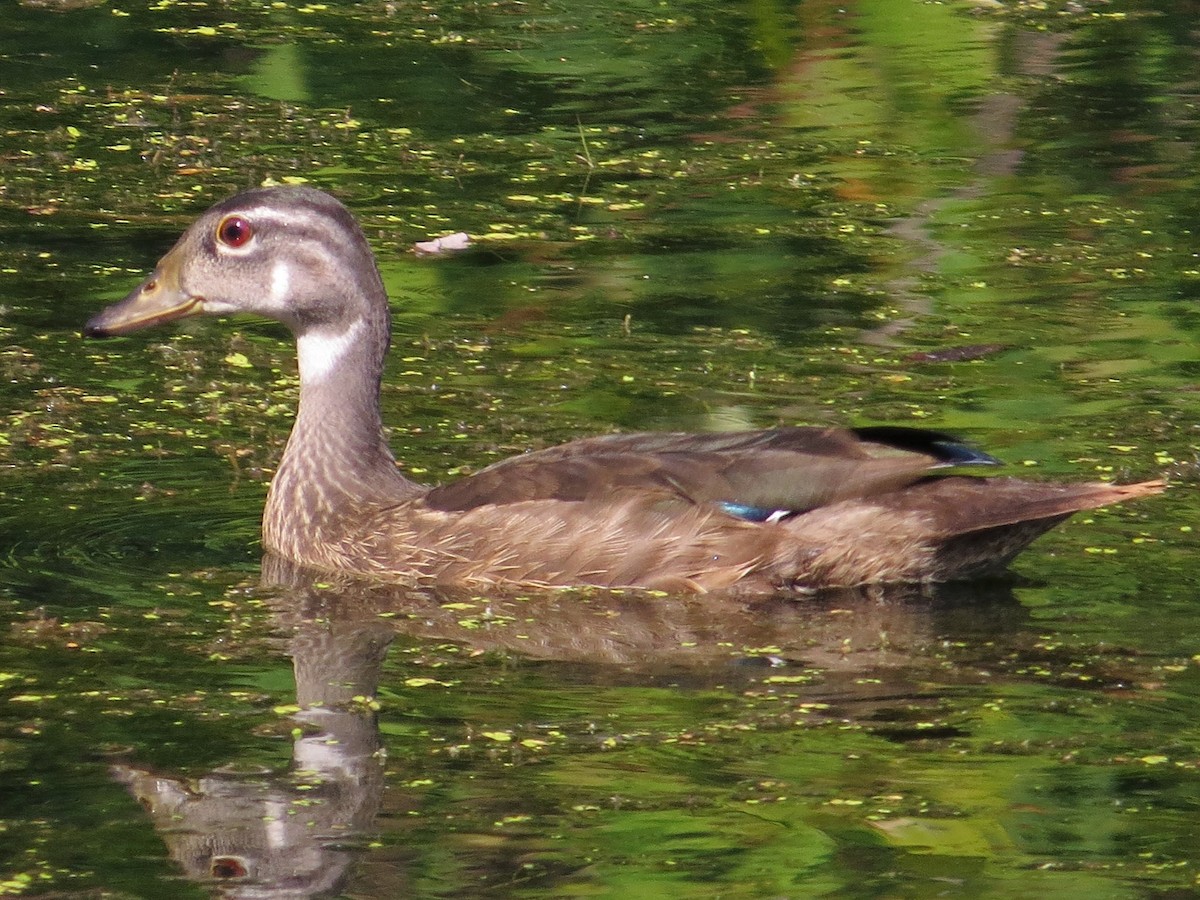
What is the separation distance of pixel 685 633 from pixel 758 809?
62.9 inches

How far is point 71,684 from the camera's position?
700 centimetres

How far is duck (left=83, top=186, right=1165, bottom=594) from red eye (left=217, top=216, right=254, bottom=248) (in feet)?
2.54

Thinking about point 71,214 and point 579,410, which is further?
point 71,214

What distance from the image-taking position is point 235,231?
882 centimetres

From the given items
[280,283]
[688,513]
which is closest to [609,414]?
[280,283]

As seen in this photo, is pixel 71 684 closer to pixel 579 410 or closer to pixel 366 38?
pixel 579 410

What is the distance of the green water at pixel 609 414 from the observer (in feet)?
19.8

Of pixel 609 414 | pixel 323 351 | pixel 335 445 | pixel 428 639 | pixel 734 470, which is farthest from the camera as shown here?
pixel 609 414

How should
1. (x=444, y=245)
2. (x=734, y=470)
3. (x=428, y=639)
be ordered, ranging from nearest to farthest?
1. (x=428, y=639)
2. (x=734, y=470)
3. (x=444, y=245)

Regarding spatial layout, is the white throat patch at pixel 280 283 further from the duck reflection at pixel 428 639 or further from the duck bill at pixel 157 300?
the duck reflection at pixel 428 639

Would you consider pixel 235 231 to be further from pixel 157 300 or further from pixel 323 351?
pixel 323 351

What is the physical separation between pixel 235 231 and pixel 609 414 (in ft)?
5.51

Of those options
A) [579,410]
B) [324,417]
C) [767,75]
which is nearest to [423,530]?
[324,417]

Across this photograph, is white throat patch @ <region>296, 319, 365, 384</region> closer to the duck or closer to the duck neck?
the duck neck
